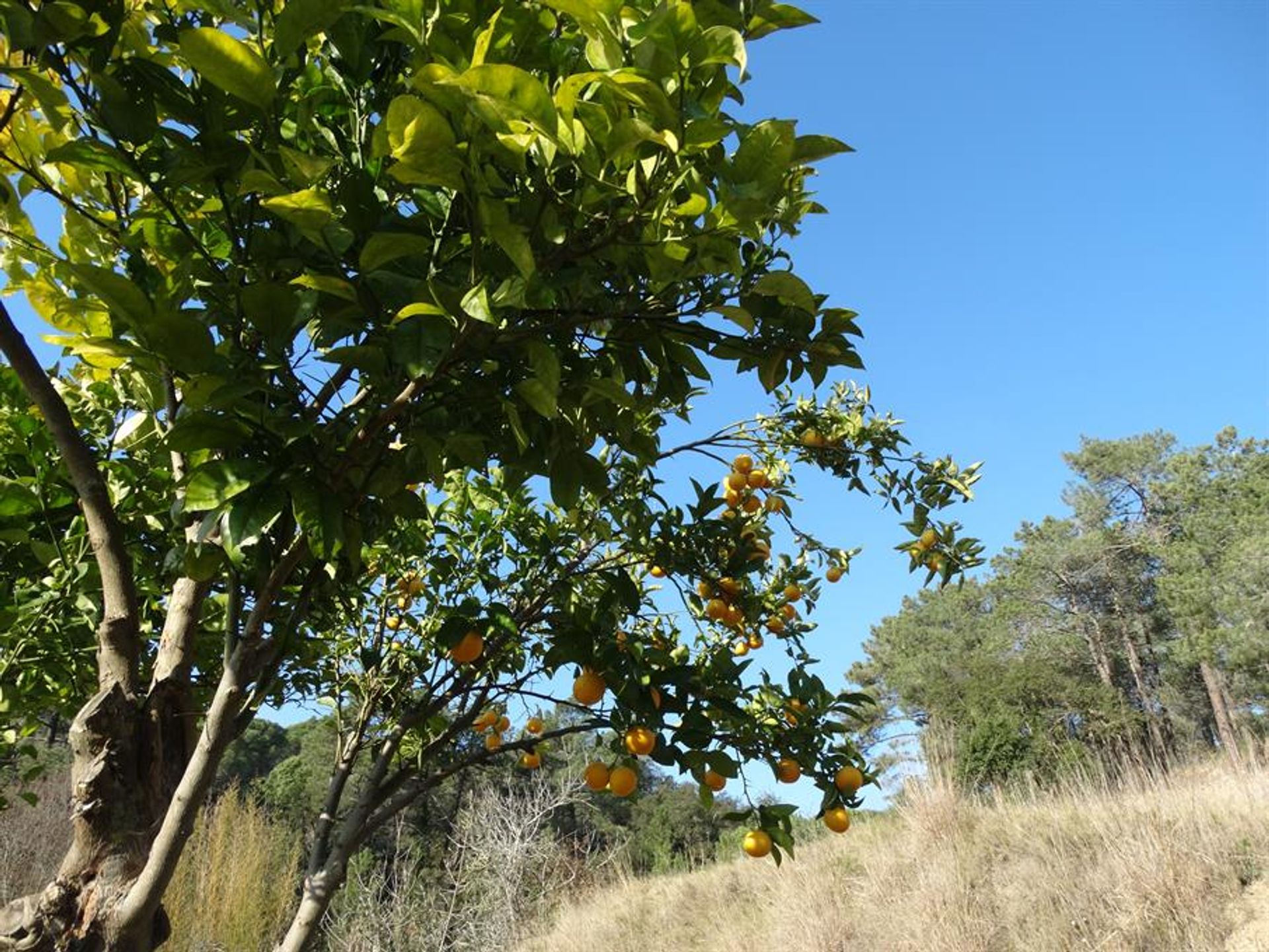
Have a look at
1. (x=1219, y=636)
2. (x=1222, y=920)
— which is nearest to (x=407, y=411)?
(x=1222, y=920)

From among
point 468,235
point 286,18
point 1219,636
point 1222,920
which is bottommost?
point 1222,920

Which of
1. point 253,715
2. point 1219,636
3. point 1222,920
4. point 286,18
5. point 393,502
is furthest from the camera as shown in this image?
point 1219,636

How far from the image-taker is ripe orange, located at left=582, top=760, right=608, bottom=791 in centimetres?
137

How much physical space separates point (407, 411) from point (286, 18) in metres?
0.31

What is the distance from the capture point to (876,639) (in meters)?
25.3

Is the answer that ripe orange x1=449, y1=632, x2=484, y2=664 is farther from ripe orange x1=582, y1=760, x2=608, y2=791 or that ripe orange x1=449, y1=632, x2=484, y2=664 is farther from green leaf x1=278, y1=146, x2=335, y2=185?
green leaf x1=278, y1=146, x2=335, y2=185

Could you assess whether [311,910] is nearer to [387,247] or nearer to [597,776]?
[597,776]

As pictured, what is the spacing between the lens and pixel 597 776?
1.38m

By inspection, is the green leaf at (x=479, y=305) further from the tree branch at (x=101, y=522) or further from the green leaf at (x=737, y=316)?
the tree branch at (x=101, y=522)

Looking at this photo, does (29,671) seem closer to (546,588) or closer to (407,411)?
(546,588)

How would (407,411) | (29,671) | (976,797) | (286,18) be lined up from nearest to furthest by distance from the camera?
(286,18) → (407,411) → (29,671) → (976,797)

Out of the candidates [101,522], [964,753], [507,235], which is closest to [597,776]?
[101,522]

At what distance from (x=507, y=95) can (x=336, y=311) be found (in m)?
0.28

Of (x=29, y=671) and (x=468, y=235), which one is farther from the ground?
(x=468, y=235)
